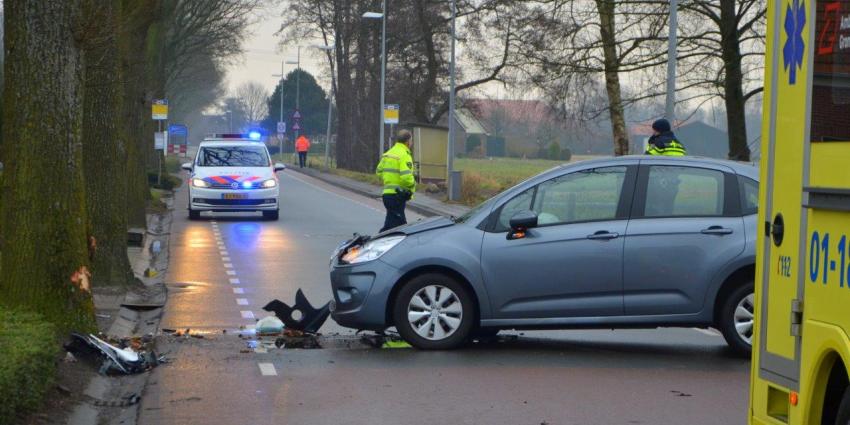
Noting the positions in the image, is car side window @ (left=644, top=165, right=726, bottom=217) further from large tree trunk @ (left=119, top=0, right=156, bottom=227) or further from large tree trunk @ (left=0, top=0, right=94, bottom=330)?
large tree trunk @ (left=119, top=0, right=156, bottom=227)

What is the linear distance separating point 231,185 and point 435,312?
18.9 metres

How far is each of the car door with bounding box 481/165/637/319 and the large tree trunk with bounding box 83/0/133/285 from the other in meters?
6.27

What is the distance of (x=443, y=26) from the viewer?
53031 millimetres

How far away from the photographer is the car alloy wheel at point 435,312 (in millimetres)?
10703

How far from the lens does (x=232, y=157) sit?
99.5 ft

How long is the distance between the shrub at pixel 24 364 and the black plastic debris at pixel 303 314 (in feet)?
9.78

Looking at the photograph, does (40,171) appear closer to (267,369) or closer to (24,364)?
(267,369)

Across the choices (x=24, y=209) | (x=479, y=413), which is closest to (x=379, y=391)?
(x=479, y=413)

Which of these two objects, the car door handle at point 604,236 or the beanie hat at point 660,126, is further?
the beanie hat at point 660,126

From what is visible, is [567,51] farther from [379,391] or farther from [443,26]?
[443,26]

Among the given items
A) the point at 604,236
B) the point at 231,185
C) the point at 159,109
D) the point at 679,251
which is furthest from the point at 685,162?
the point at 159,109

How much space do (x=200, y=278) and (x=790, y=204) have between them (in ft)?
42.2

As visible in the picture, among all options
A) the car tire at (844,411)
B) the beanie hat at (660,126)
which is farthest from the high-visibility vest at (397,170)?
the car tire at (844,411)

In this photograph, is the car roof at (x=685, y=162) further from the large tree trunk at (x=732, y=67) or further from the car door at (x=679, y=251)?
the large tree trunk at (x=732, y=67)
